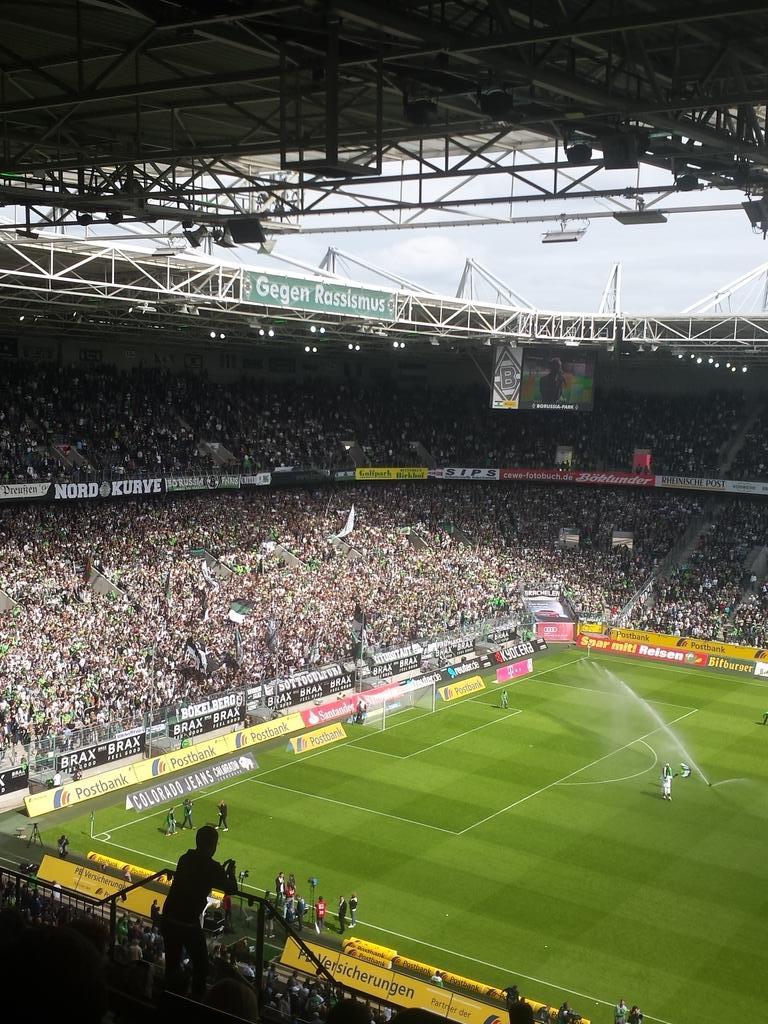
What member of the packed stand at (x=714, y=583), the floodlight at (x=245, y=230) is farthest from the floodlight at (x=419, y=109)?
the packed stand at (x=714, y=583)

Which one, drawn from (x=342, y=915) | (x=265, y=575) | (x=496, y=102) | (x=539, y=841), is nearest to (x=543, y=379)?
(x=265, y=575)

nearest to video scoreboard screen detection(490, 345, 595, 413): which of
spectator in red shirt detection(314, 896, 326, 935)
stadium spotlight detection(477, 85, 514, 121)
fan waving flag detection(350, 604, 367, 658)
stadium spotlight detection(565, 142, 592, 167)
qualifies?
fan waving flag detection(350, 604, 367, 658)

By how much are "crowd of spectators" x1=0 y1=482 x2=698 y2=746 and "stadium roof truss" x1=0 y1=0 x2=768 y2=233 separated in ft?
61.3

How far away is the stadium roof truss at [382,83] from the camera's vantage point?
12.4 meters

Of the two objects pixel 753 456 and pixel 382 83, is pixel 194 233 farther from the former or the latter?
pixel 753 456

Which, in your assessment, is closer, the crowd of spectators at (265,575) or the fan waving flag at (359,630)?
the crowd of spectators at (265,575)

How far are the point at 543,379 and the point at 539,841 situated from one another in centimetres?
2844

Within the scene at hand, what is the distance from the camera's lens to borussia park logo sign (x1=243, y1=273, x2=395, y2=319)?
117ft

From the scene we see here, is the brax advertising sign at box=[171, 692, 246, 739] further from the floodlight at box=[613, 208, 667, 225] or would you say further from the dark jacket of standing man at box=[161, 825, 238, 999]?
the dark jacket of standing man at box=[161, 825, 238, 999]

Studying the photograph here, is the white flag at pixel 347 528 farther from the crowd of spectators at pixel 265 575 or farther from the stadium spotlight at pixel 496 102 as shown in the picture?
the stadium spotlight at pixel 496 102

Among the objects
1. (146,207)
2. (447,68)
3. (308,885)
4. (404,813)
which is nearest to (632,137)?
(447,68)

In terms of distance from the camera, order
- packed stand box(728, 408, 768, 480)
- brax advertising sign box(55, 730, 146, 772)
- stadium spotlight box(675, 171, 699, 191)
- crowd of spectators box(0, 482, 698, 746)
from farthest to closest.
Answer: packed stand box(728, 408, 768, 480) → crowd of spectators box(0, 482, 698, 746) → brax advertising sign box(55, 730, 146, 772) → stadium spotlight box(675, 171, 699, 191)

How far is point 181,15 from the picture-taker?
39.8ft

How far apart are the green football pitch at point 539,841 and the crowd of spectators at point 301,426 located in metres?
17.2
